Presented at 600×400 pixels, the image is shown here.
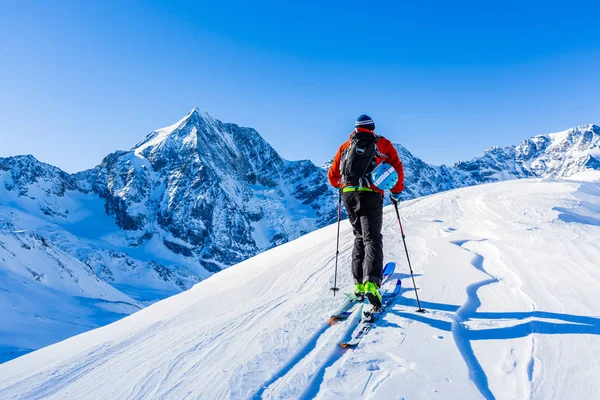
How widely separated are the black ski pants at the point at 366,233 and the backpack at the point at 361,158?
189mm

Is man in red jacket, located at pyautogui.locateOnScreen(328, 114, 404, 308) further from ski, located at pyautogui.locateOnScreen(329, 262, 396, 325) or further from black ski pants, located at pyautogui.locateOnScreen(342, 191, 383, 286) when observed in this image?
ski, located at pyautogui.locateOnScreen(329, 262, 396, 325)

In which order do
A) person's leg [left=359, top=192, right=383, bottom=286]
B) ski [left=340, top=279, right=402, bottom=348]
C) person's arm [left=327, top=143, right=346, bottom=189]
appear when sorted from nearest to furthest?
1. ski [left=340, top=279, right=402, bottom=348]
2. person's leg [left=359, top=192, right=383, bottom=286]
3. person's arm [left=327, top=143, right=346, bottom=189]

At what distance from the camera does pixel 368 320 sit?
3.88 meters

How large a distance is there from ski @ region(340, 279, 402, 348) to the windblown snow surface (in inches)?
3.5

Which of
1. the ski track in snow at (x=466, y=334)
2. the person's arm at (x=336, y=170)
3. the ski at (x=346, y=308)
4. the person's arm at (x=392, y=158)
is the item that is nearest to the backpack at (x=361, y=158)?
the person's arm at (x=392, y=158)

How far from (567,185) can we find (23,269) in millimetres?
57619

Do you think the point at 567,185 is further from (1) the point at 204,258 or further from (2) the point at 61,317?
(1) the point at 204,258

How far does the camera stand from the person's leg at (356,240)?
4.77 metres

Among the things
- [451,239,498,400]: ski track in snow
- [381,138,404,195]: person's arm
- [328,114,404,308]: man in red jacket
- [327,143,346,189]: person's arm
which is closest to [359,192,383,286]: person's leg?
[328,114,404,308]: man in red jacket

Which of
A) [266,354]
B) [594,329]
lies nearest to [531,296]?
[594,329]

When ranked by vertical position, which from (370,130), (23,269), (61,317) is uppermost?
(370,130)

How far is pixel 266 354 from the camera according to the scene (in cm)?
325

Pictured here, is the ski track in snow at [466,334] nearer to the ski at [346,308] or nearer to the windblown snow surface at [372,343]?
the windblown snow surface at [372,343]

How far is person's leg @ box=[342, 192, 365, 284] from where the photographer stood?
4.77 meters
